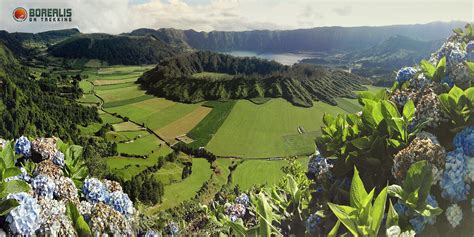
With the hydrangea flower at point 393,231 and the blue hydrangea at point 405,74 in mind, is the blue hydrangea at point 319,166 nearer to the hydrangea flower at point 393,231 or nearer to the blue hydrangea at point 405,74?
the blue hydrangea at point 405,74

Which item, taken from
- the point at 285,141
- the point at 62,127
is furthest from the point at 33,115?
the point at 285,141

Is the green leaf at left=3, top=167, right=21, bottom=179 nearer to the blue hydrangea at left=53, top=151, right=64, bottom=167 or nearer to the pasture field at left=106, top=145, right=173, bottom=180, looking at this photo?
the blue hydrangea at left=53, top=151, right=64, bottom=167

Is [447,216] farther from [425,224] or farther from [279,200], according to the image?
[279,200]

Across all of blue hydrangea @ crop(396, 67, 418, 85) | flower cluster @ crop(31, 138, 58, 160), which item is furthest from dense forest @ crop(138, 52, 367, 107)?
flower cluster @ crop(31, 138, 58, 160)

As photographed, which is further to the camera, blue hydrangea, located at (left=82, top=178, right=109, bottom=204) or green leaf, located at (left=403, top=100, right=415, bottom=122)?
blue hydrangea, located at (left=82, top=178, right=109, bottom=204)

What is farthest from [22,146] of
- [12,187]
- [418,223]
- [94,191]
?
[418,223]
